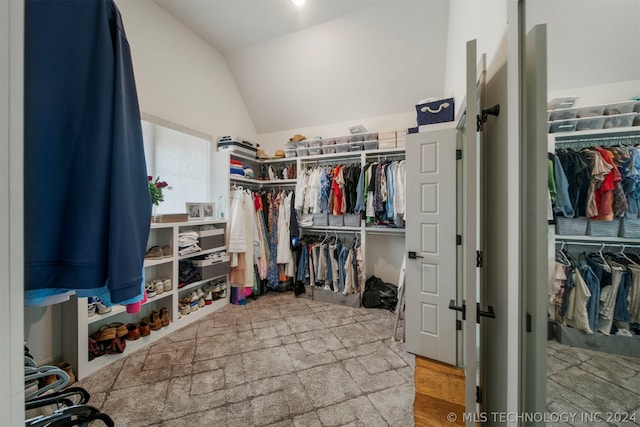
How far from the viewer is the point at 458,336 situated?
1.99m

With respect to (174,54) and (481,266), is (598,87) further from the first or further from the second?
(174,54)

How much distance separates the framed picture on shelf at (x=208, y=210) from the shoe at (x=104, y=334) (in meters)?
1.41

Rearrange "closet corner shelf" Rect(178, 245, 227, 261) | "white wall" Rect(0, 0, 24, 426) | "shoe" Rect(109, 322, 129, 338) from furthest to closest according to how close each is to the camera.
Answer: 1. "closet corner shelf" Rect(178, 245, 227, 261)
2. "shoe" Rect(109, 322, 129, 338)
3. "white wall" Rect(0, 0, 24, 426)

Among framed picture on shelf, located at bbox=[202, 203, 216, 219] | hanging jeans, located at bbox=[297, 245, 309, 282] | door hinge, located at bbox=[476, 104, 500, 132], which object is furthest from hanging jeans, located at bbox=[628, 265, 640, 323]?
framed picture on shelf, located at bbox=[202, 203, 216, 219]

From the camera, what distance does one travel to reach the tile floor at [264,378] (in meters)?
1.50

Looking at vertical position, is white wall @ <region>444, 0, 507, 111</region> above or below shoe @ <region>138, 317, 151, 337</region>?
above

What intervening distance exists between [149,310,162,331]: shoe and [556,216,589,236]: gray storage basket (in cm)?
302

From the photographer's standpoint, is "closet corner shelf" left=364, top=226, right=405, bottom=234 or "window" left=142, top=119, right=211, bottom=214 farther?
"closet corner shelf" left=364, top=226, right=405, bottom=234

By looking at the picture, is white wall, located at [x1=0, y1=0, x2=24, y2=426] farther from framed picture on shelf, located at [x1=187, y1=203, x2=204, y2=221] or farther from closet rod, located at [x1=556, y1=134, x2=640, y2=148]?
framed picture on shelf, located at [x1=187, y1=203, x2=204, y2=221]

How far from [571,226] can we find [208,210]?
10.5 feet

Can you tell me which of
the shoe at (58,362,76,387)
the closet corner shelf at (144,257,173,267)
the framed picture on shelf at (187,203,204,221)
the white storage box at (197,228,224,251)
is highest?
the framed picture on shelf at (187,203,204,221)

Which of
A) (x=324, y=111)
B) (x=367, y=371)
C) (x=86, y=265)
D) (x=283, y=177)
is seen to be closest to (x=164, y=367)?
(x=367, y=371)

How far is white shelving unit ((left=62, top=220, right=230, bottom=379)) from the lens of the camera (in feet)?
6.00

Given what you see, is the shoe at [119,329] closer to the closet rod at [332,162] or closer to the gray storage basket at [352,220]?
the gray storage basket at [352,220]
